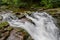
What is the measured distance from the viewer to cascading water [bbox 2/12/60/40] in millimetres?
9726

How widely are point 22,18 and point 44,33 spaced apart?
190cm

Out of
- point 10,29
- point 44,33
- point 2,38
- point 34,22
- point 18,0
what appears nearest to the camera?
point 2,38

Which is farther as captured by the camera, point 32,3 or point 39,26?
point 32,3

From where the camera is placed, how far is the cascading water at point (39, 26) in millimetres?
9726

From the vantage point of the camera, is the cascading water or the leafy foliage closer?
the cascading water

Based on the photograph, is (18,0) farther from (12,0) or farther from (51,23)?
(51,23)

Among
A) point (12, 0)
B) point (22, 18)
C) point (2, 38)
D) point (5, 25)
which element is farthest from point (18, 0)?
point (2, 38)

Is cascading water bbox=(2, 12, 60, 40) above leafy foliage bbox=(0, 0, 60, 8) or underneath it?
above

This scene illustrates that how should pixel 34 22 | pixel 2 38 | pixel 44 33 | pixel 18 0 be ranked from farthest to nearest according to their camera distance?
pixel 18 0, pixel 34 22, pixel 44 33, pixel 2 38

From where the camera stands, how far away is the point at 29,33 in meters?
9.41

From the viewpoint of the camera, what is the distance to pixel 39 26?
10516 millimetres

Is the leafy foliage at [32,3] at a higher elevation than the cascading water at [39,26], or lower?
lower

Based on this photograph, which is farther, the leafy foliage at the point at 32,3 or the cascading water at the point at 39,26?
the leafy foliage at the point at 32,3

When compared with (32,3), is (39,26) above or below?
above
